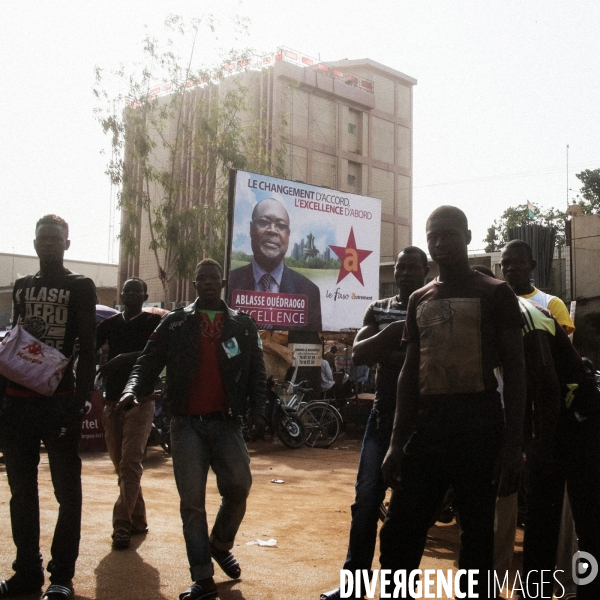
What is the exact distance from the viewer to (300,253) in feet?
53.3

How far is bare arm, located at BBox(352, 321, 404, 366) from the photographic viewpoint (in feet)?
13.3

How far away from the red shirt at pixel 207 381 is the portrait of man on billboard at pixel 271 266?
1023 centimetres

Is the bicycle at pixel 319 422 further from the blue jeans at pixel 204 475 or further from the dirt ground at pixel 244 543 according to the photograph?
the blue jeans at pixel 204 475

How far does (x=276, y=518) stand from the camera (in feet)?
21.9

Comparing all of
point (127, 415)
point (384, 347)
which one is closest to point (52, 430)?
point (127, 415)

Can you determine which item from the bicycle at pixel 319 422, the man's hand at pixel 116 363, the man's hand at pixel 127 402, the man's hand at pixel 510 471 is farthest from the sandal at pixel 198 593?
the bicycle at pixel 319 422

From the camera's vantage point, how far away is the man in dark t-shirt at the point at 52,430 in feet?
13.6

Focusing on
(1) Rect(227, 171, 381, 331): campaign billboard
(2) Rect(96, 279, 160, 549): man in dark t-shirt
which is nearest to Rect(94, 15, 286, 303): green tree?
(1) Rect(227, 171, 381, 331): campaign billboard

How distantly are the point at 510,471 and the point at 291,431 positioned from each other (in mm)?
10388

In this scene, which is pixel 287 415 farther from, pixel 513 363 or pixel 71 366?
pixel 513 363

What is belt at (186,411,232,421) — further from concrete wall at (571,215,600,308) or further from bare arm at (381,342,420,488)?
concrete wall at (571,215,600,308)

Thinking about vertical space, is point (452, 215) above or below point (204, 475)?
above

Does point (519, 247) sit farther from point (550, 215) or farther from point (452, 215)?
point (550, 215)

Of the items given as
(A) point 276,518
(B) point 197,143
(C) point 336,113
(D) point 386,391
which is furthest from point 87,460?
(C) point 336,113
